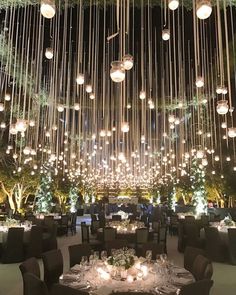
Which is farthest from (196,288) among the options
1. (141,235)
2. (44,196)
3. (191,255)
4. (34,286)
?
(44,196)

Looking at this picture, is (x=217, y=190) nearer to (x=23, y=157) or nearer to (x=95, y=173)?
(x=23, y=157)

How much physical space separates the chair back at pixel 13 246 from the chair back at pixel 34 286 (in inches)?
189

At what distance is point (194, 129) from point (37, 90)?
24.8 feet

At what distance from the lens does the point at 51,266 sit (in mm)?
4316

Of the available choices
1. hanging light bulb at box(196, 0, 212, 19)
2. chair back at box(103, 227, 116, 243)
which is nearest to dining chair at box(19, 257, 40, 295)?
hanging light bulb at box(196, 0, 212, 19)

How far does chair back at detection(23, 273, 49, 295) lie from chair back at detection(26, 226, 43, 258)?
4952 mm

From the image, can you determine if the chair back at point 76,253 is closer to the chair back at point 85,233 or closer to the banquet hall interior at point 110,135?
the banquet hall interior at point 110,135

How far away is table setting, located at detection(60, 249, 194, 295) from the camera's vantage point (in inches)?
134

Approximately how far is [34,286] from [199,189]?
12.5 m

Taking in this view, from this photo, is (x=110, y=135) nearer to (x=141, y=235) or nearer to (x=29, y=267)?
(x=141, y=235)

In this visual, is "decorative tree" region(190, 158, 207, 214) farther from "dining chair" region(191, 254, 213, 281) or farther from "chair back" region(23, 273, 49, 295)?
"chair back" region(23, 273, 49, 295)

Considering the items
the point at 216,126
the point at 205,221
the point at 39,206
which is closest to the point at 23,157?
the point at 39,206

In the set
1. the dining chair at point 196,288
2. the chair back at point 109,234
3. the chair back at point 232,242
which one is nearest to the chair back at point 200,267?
the dining chair at point 196,288

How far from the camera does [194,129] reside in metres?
15.9
